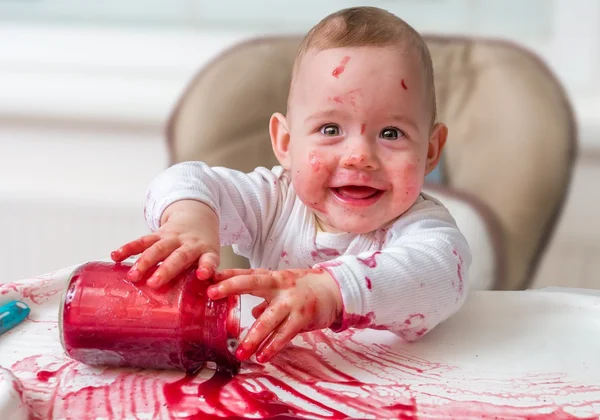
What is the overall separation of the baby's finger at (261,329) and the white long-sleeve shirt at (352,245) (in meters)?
0.06

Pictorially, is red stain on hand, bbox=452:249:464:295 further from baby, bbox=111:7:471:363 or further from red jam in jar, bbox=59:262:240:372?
red jam in jar, bbox=59:262:240:372

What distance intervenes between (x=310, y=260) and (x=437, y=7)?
0.62 metres

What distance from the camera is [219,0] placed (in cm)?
129

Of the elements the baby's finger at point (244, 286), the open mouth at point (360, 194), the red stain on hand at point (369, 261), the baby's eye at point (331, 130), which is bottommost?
the red stain on hand at point (369, 261)

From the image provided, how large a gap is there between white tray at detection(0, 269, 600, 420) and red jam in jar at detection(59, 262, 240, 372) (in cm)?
2

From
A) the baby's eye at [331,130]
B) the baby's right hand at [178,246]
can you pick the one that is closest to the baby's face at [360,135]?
the baby's eye at [331,130]

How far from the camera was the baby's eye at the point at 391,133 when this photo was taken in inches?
27.7

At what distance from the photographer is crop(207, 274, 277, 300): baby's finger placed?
1.84 feet

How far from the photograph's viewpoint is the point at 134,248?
2.00 feet

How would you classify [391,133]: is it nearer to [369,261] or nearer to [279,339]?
[369,261]

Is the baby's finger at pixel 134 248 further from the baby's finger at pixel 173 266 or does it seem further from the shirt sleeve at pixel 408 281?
the shirt sleeve at pixel 408 281

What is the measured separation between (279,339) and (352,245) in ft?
0.76

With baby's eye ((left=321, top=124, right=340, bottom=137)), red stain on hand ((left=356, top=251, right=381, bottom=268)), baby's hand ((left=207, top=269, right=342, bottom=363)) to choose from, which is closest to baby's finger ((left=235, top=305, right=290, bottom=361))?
baby's hand ((left=207, top=269, right=342, bottom=363))

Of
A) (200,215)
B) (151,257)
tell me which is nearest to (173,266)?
(151,257)
